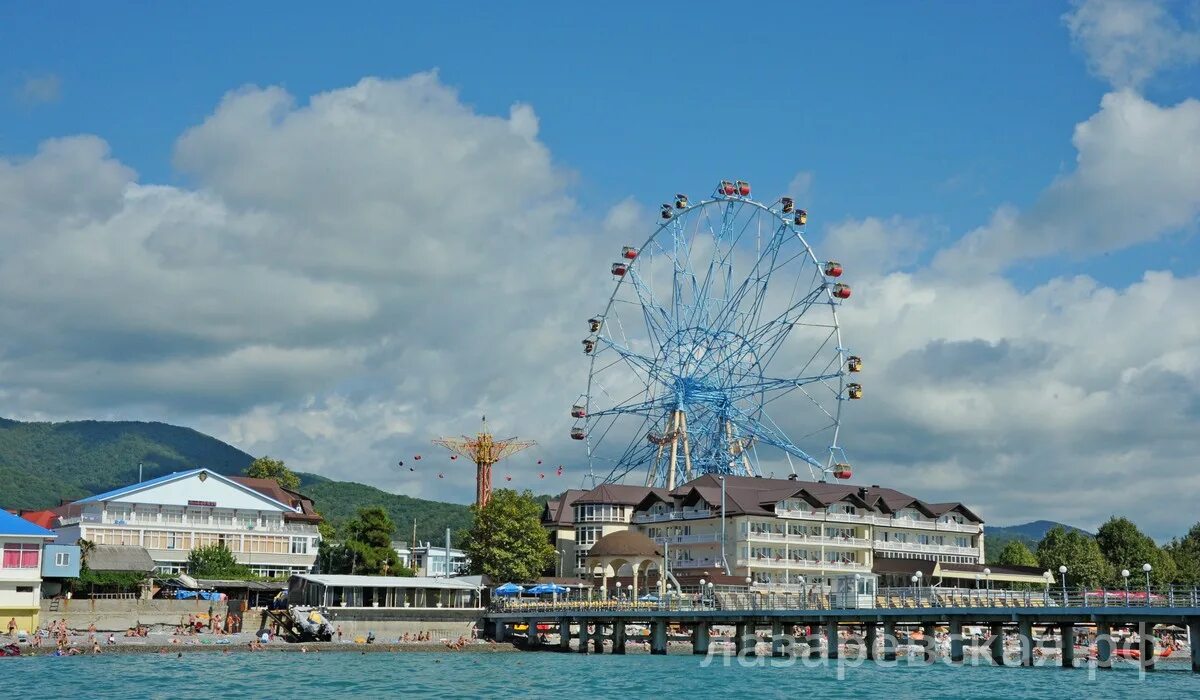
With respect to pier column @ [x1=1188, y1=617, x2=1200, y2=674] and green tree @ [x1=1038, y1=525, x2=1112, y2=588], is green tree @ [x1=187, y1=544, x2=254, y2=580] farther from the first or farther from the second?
green tree @ [x1=1038, y1=525, x2=1112, y2=588]

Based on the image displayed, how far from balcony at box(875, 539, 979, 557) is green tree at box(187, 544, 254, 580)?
181 ft

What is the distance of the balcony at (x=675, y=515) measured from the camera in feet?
375

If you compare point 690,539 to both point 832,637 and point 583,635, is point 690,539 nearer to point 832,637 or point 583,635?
point 583,635

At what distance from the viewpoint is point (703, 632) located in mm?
81688

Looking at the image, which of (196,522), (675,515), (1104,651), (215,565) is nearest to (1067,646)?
(1104,651)

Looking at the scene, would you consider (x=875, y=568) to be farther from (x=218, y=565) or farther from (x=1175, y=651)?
(x=218, y=565)

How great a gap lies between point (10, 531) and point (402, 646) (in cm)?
2464

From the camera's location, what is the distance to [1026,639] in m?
65.6

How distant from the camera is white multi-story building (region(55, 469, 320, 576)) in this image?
10369 cm

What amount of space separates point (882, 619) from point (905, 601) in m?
3.38

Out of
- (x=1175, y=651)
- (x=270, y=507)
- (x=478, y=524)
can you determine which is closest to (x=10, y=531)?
(x=270, y=507)

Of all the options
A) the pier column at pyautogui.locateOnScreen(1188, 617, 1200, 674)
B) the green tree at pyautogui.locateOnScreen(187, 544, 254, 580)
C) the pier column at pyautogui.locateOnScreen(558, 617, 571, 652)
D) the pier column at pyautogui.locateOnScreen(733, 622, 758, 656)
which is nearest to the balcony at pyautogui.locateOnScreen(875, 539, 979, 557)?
the pier column at pyautogui.locateOnScreen(558, 617, 571, 652)

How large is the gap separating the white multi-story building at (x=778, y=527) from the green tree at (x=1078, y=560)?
27.2 ft

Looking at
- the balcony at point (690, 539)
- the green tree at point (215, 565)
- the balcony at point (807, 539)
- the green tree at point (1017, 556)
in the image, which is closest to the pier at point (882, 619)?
the balcony at point (807, 539)
